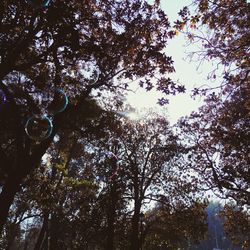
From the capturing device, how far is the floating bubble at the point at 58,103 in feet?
38.8

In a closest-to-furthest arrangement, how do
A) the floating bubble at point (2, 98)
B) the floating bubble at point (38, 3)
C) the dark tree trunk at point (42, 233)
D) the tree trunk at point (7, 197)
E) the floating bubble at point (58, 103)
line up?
the floating bubble at point (38, 3) → the tree trunk at point (7, 197) → the floating bubble at point (2, 98) → the floating bubble at point (58, 103) → the dark tree trunk at point (42, 233)

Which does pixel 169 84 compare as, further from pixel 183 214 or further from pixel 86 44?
pixel 183 214

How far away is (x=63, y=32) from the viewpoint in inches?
265

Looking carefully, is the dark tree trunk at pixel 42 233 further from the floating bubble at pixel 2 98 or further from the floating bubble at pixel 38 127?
the floating bubble at pixel 2 98

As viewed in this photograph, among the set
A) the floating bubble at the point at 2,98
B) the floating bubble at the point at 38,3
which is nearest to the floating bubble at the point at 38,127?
the floating bubble at the point at 2,98

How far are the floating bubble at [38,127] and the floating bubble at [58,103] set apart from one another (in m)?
0.44

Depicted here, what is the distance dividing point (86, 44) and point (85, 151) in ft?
56.0

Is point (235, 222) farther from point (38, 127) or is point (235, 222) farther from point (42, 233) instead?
point (38, 127)

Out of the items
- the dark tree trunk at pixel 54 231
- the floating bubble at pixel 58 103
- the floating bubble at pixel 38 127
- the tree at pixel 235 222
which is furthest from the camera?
the dark tree trunk at pixel 54 231

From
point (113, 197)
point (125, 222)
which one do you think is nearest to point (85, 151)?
point (113, 197)

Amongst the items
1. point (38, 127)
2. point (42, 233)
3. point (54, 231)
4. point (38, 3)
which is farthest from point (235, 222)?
point (38, 3)

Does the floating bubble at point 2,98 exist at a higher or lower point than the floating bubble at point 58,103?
lower

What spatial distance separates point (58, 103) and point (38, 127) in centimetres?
128

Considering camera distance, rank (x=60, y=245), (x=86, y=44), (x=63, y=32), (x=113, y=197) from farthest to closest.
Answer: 1. (x=60, y=245)
2. (x=113, y=197)
3. (x=86, y=44)
4. (x=63, y=32)
